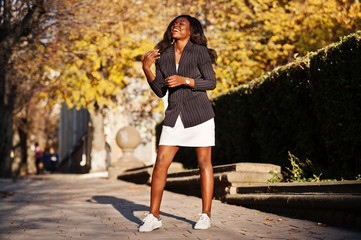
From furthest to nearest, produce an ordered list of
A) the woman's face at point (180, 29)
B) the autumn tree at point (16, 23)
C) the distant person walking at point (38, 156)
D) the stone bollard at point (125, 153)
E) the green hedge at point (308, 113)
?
the distant person walking at point (38, 156) → the stone bollard at point (125, 153) → the autumn tree at point (16, 23) → the green hedge at point (308, 113) → the woman's face at point (180, 29)

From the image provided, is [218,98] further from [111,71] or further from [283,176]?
[111,71]

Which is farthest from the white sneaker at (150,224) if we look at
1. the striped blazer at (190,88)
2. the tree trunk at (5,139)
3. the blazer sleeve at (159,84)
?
the tree trunk at (5,139)

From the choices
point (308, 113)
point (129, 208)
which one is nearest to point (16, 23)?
point (129, 208)

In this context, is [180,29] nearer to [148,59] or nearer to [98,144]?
[148,59]

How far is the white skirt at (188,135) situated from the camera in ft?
14.8

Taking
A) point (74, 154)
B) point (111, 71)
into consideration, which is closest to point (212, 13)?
point (111, 71)

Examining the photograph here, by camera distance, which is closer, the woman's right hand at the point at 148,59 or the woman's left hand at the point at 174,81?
the woman's left hand at the point at 174,81

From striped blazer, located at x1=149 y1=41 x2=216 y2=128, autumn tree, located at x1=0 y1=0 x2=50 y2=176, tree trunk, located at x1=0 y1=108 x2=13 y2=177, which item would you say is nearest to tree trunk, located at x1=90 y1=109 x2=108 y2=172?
tree trunk, located at x1=0 y1=108 x2=13 y2=177

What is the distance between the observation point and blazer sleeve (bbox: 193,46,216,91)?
177 inches

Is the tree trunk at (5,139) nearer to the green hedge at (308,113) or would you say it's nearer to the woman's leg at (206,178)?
the green hedge at (308,113)

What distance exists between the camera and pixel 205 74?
4.58m

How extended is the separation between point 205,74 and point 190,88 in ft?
0.63

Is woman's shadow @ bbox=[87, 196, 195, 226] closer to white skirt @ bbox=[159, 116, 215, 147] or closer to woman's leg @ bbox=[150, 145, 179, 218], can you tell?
woman's leg @ bbox=[150, 145, 179, 218]

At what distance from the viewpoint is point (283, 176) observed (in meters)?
7.37
